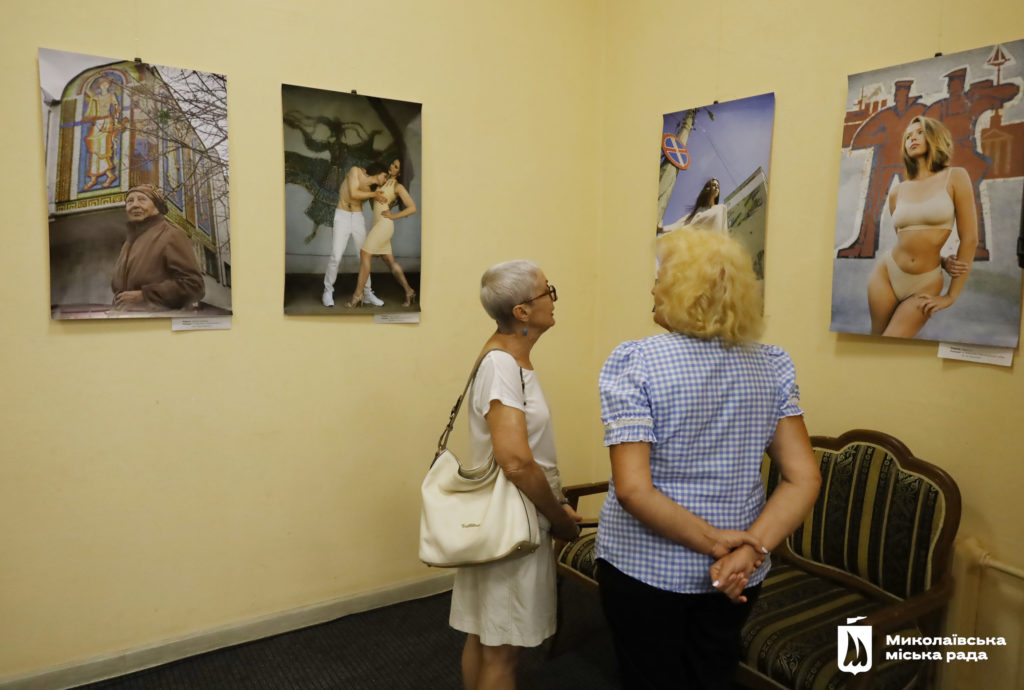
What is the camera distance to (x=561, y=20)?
11.6 ft

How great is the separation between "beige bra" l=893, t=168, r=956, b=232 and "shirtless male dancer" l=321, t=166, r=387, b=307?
6.81 feet

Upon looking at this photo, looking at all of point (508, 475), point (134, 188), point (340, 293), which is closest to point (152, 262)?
point (134, 188)

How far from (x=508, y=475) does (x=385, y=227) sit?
159cm

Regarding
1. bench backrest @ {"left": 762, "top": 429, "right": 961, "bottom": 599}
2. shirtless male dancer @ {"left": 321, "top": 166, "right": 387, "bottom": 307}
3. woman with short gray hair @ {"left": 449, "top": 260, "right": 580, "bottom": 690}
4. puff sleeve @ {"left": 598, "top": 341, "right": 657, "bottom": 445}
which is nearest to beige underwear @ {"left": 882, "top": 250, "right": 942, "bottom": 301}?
A: bench backrest @ {"left": 762, "top": 429, "right": 961, "bottom": 599}

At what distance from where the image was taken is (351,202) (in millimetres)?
3018

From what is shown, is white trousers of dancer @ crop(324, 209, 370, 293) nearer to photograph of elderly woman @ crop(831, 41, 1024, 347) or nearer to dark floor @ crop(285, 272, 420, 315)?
dark floor @ crop(285, 272, 420, 315)

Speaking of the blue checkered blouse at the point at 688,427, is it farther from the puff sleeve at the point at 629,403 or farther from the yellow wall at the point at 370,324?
the yellow wall at the point at 370,324

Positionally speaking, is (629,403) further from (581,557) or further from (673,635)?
Answer: (581,557)

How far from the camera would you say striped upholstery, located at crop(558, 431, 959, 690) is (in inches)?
77.5

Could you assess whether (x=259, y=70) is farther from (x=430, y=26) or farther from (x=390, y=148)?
(x=430, y=26)

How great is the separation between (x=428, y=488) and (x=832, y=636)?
1259mm

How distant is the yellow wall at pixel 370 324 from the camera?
2.44 meters

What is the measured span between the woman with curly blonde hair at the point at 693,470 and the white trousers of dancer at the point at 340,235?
5.84 feet

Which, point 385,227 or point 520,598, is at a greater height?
point 385,227
